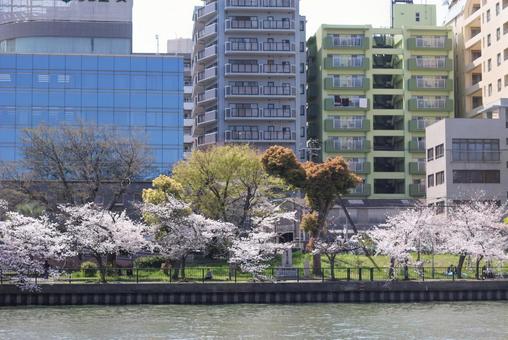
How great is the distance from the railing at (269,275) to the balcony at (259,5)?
4726 centimetres

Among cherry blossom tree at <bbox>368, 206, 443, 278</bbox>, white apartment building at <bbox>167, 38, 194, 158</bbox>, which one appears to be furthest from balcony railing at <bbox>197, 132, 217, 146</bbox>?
cherry blossom tree at <bbox>368, 206, 443, 278</bbox>

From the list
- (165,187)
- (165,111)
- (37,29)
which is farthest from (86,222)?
(37,29)

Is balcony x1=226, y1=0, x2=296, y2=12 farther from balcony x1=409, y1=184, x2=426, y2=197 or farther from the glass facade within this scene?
balcony x1=409, y1=184, x2=426, y2=197

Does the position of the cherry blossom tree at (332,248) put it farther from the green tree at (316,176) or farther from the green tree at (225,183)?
the green tree at (225,183)

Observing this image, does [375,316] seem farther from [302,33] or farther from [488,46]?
[302,33]

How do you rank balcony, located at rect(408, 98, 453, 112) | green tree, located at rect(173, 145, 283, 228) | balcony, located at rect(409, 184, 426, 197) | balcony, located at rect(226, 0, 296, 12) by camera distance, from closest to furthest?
1. green tree, located at rect(173, 145, 283, 228)
2. balcony, located at rect(409, 184, 426, 197)
3. balcony, located at rect(408, 98, 453, 112)
4. balcony, located at rect(226, 0, 296, 12)

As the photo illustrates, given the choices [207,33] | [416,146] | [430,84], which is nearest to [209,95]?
[207,33]

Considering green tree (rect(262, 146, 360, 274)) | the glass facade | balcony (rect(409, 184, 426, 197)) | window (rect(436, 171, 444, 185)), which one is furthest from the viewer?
balcony (rect(409, 184, 426, 197))

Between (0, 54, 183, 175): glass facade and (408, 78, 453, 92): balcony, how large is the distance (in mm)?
26926

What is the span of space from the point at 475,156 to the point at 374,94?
64.5 feet

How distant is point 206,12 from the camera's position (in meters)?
105

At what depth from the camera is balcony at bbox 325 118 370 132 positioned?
10106 centimetres

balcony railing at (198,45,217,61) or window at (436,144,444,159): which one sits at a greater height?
balcony railing at (198,45,217,61)

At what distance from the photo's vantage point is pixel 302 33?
349 ft
